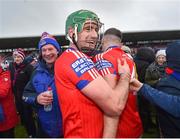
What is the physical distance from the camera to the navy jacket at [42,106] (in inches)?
135

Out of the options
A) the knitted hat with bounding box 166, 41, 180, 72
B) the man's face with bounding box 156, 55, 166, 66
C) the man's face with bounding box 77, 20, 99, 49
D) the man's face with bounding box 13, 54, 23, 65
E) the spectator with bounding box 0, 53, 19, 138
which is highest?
the man's face with bounding box 77, 20, 99, 49

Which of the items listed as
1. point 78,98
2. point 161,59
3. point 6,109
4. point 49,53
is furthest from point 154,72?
point 78,98

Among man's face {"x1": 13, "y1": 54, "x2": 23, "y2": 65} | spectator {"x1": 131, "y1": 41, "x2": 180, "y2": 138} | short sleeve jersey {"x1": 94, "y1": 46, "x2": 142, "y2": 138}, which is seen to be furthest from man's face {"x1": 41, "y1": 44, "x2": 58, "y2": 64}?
man's face {"x1": 13, "y1": 54, "x2": 23, "y2": 65}

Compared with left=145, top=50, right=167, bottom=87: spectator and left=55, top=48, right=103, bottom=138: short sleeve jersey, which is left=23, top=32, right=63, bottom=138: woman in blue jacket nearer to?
left=55, top=48, right=103, bottom=138: short sleeve jersey

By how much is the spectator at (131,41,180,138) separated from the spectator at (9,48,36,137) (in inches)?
160

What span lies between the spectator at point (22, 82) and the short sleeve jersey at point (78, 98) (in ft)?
14.4

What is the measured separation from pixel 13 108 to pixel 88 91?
302cm

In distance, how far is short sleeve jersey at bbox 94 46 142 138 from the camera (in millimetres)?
2337

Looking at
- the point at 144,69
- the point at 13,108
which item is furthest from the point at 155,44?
the point at 13,108

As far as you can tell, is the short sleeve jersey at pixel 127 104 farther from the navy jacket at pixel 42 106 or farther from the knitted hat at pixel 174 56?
the navy jacket at pixel 42 106

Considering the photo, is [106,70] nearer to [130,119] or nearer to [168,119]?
[130,119]

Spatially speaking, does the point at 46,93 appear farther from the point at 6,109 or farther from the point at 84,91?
the point at 6,109

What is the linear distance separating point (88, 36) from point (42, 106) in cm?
155

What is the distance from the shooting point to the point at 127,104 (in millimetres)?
2619
